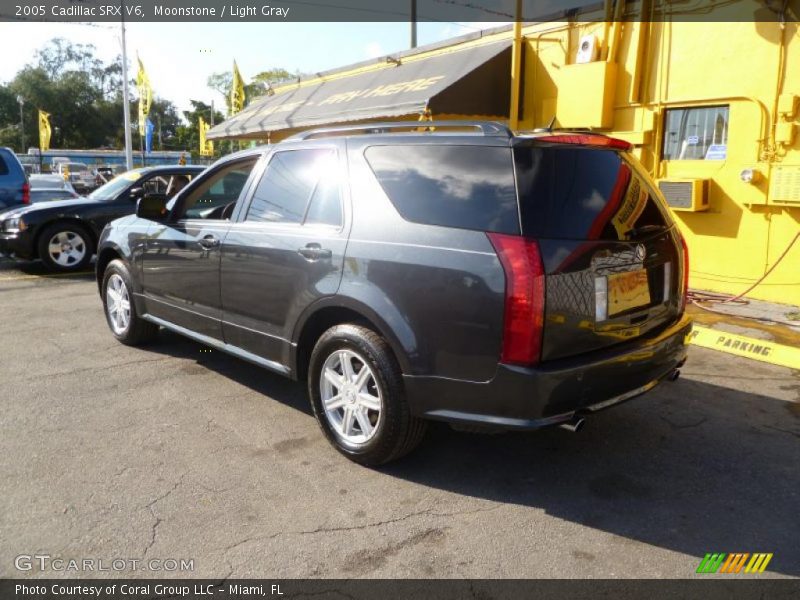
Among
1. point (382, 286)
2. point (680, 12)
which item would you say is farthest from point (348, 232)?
point (680, 12)

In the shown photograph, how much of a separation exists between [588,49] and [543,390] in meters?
7.08

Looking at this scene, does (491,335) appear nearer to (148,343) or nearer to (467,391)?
(467,391)

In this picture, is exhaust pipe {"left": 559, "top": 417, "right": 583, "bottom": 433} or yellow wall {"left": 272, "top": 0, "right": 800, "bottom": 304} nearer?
exhaust pipe {"left": 559, "top": 417, "right": 583, "bottom": 433}

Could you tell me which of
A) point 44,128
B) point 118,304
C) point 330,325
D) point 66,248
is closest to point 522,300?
point 330,325

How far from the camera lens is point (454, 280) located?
2.93m

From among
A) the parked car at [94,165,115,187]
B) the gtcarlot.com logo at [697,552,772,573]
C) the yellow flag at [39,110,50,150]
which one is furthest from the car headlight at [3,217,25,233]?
the parked car at [94,165,115,187]

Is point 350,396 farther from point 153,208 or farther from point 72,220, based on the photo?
point 72,220

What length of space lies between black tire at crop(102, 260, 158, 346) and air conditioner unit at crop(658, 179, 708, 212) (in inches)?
231

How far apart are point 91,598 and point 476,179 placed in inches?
92.8

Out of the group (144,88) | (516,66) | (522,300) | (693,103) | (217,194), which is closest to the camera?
(522,300)

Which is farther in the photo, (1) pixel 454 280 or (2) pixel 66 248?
(2) pixel 66 248

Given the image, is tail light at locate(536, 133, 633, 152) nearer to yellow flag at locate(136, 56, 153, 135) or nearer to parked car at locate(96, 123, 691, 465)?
parked car at locate(96, 123, 691, 465)

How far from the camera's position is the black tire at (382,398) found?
3.21 metres

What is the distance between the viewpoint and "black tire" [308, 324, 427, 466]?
3.21 m
